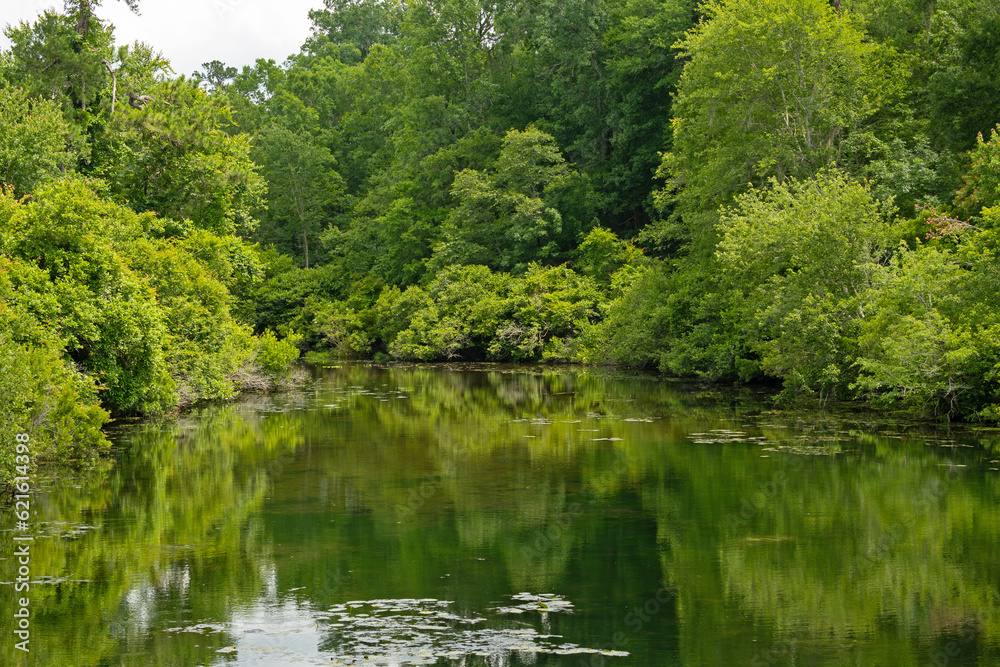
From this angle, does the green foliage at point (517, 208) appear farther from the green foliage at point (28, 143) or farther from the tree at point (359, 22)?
the tree at point (359, 22)

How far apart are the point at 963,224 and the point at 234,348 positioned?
64.7ft

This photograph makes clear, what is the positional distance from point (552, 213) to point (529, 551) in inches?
1514

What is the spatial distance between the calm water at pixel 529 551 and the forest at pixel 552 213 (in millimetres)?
2685

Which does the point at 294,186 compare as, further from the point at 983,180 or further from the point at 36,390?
the point at 36,390

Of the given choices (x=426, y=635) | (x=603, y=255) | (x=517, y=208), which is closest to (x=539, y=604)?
(x=426, y=635)

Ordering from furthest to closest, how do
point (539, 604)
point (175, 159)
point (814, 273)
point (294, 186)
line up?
point (294, 186), point (175, 159), point (814, 273), point (539, 604)

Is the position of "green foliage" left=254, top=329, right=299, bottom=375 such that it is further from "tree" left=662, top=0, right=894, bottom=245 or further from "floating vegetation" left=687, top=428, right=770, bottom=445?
"floating vegetation" left=687, top=428, right=770, bottom=445

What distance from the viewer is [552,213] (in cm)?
4766

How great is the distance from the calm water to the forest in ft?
8.81

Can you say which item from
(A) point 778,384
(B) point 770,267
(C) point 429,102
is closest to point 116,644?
(B) point 770,267

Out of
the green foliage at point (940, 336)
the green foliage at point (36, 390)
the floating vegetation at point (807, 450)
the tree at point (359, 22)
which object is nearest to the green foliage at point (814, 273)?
the green foliage at point (940, 336)

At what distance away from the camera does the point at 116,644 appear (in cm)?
746

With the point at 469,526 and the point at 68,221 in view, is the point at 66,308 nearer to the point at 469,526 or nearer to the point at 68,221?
the point at 68,221

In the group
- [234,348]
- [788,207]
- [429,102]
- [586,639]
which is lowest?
[586,639]
